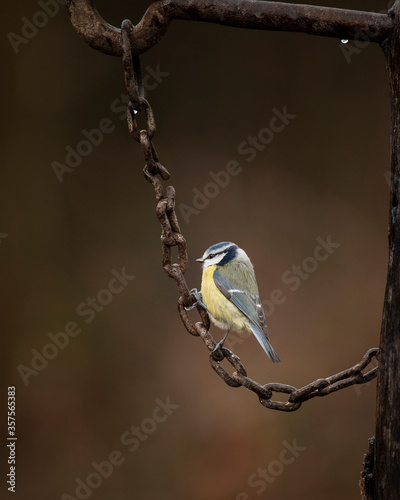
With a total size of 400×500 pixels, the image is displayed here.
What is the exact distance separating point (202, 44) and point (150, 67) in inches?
6.6

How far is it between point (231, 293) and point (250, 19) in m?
0.58

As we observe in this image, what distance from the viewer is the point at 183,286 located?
87 centimetres

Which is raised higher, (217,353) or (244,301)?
(244,301)

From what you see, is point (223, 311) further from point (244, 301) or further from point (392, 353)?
point (392, 353)

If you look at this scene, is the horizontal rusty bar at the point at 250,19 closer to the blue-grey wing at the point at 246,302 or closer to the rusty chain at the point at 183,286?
the rusty chain at the point at 183,286

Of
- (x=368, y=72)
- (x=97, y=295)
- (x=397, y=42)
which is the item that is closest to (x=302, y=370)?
(x=97, y=295)

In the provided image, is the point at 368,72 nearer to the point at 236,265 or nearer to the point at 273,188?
the point at 273,188

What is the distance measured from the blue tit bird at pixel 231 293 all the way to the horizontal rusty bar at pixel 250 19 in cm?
50

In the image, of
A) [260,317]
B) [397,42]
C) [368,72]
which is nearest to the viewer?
[397,42]

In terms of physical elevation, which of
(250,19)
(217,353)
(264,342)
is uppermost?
(250,19)

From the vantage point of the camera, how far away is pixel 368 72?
1.81 metres

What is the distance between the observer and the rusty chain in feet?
2.77

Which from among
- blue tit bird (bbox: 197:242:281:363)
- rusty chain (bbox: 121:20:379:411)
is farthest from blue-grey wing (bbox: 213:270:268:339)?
rusty chain (bbox: 121:20:379:411)

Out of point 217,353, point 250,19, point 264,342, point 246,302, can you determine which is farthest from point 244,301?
point 250,19
